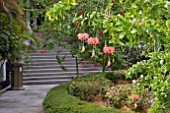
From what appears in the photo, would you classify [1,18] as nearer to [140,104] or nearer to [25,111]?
[25,111]

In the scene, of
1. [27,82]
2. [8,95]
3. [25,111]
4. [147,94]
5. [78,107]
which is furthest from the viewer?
[27,82]

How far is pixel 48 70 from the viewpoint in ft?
45.9

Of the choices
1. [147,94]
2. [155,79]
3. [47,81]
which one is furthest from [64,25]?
[47,81]

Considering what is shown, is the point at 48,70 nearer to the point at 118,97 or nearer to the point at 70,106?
the point at 118,97

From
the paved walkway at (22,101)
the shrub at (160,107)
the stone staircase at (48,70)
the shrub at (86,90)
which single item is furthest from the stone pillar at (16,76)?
the shrub at (160,107)

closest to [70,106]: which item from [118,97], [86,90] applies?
[118,97]

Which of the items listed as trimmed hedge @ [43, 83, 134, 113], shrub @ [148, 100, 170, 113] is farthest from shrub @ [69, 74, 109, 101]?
shrub @ [148, 100, 170, 113]

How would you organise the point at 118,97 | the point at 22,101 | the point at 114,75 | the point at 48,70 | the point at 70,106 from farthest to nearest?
1. the point at 48,70
2. the point at 114,75
3. the point at 22,101
4. the point at 118,97
5. the point at 70,106

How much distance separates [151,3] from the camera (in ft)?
7.38

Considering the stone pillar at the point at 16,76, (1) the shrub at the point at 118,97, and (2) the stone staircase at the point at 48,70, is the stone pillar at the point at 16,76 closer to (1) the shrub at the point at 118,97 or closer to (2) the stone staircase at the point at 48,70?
(2) the stone staircase at the point at 48,70

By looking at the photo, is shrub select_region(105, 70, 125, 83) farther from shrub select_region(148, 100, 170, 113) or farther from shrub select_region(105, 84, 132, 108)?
shrub select_region(148, 100, 170, 113)

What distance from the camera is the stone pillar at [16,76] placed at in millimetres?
11148

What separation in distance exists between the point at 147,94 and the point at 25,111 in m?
3.01

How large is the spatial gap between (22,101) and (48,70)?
5415 mm
